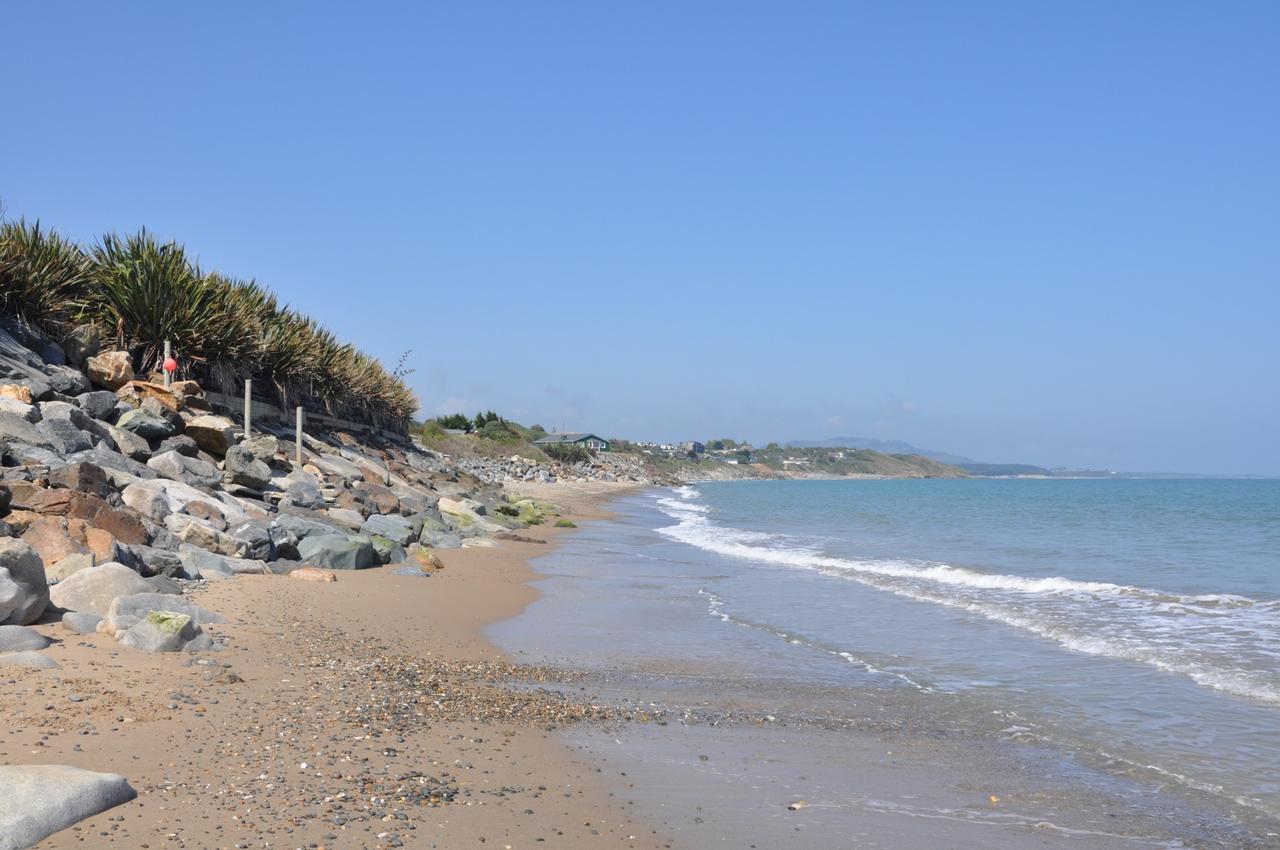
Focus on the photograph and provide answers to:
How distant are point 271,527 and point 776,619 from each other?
6988 millimetres

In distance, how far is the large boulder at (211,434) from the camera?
56.7 ft

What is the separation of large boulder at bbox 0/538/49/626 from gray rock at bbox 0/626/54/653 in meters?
0.23

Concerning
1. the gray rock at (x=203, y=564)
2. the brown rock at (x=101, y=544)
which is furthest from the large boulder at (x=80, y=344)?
the brown rock at (x=101, y=544)

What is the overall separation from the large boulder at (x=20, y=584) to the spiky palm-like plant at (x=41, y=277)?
12056mm

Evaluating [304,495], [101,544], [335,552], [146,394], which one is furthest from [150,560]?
[146,394]

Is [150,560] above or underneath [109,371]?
underneath

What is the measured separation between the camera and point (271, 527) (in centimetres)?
1334

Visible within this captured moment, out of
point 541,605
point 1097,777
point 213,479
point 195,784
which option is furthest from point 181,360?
point 1097,777

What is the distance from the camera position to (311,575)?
12531mm

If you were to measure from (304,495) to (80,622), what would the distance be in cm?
973

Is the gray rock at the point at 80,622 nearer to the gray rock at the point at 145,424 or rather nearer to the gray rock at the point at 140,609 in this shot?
the gray rock at the point at 140,609

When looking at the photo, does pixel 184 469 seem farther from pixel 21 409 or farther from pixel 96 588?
pixel 96 588

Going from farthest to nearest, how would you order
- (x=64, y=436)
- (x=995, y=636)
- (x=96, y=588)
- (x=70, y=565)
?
1. (x=64, y=436)
2. (x=995, y=636)
3. (x=70, y=565)
4. (x=96, y=588)

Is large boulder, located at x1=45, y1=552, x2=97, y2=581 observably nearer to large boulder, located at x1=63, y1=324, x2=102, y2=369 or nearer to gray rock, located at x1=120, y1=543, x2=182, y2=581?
gray rock, located at x1=120, y1=543, x2=182, y2=581
